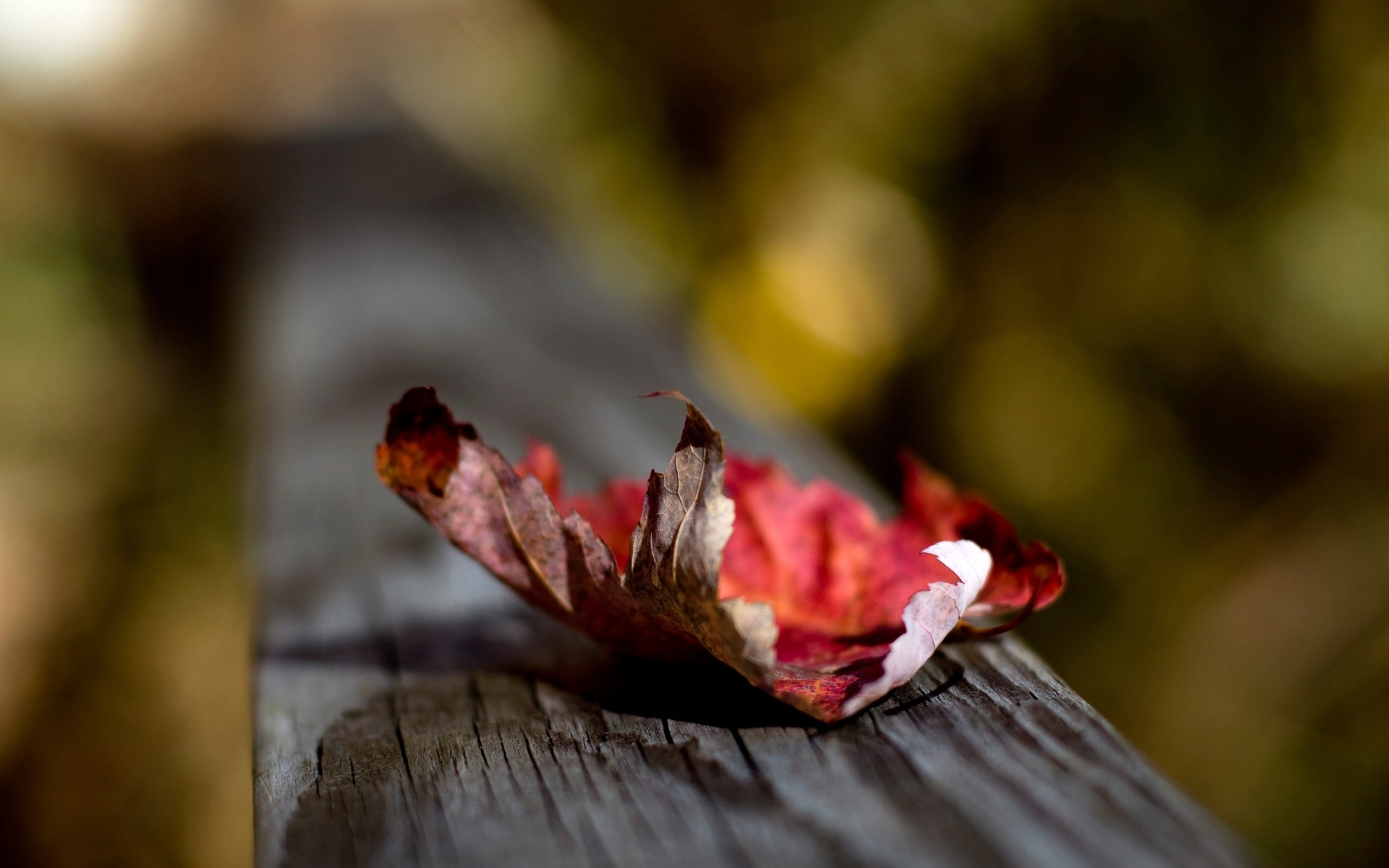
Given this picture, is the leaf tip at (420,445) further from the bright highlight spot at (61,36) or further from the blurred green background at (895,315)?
the bright highlight spot at (61,36)

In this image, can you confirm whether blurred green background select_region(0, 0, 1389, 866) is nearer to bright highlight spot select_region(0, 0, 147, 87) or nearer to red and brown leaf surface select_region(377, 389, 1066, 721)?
bright highlight spot select_region(0, 0, 147, 87)

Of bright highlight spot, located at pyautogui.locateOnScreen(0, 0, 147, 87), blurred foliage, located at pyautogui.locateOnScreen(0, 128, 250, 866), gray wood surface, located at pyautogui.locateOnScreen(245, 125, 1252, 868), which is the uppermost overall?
gray wood surface, located at pyautogui.locateOnScreen(245, 125, 1252, 868)

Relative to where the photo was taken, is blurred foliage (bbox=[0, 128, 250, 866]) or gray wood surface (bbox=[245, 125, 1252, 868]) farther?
blurred foliage (bbox=[0, 128, 250, 866])

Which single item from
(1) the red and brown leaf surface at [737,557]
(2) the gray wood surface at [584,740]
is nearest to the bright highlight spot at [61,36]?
(2) the gray wood surface at [584,740]

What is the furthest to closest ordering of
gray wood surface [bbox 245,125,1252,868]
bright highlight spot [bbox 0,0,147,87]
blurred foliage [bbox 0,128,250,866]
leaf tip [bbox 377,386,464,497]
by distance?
bright highlight spot [bbox 0,0,147,87] < blurred foliage [bbox 0,128,250,866] < leaf tip [bbox 377,386,464,497] < gray wood surface [bbox 245,125,1252,868]

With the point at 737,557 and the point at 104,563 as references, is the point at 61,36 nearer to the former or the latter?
the point at 104,563

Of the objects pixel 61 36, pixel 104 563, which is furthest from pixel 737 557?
pixel 61 36

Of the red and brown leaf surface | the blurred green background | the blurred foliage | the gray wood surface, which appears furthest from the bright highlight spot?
the red and brown leaf surface
